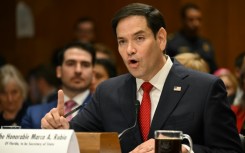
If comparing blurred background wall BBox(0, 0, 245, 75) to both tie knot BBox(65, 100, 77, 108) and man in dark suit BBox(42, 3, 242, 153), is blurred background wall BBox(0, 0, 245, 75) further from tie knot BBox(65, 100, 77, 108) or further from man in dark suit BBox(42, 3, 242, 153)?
man in dark suit BBox(42, 3, 242, 153)

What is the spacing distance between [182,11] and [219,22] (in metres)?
0.84

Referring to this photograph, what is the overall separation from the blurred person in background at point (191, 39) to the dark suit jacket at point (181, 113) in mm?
4434

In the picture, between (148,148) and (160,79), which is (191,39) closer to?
(160,79)

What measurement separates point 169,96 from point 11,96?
3294 mm

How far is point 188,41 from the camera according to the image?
8.42m

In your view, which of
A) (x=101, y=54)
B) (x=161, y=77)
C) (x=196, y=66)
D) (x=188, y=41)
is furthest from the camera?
(x=188, y=41)

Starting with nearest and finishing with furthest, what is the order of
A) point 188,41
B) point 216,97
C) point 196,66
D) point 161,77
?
point 216,97 → point 161,77 → point 196,66 → point 188,41

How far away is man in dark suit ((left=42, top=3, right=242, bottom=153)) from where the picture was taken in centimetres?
335

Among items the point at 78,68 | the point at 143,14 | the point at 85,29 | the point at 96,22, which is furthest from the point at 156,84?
the point at 96,22

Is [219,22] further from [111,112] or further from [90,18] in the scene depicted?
[111,112]

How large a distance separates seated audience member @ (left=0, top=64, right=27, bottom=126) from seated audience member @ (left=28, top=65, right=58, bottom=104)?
1732 mm

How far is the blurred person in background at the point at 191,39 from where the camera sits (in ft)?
26.9

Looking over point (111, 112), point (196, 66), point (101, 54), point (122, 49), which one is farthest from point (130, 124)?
point (101, 54)

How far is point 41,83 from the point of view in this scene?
29.0 feet
